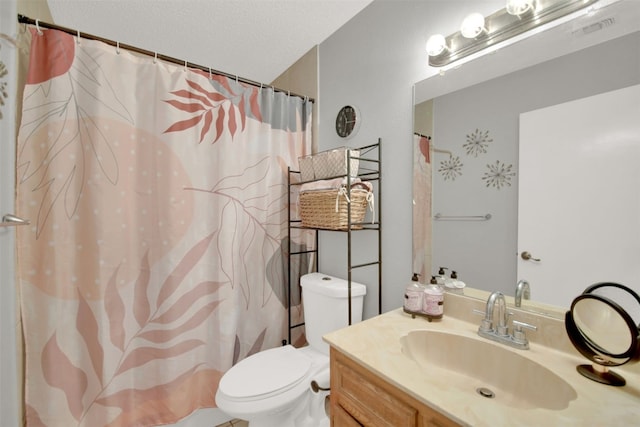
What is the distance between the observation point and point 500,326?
937 mm

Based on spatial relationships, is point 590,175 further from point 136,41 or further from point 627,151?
point 136,41

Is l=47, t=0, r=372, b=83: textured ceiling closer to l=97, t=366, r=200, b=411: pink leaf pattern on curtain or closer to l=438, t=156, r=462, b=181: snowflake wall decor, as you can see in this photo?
l=438, t=156, r=462, b=181: snowflake wall decor

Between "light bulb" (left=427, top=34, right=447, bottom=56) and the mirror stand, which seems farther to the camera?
"light bulb" (left=427, top=34, right=447, bottom=56)

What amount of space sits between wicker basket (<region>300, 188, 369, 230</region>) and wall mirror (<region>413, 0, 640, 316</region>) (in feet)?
0.92

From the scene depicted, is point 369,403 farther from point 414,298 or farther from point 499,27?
point 499,27

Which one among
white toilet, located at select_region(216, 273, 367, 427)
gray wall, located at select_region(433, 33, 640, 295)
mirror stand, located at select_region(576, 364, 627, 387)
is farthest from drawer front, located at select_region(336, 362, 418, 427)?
gray wall, located at select_region(433, 33, 640, 295)

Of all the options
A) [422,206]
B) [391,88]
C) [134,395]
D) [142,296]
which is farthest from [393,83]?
[134,395]

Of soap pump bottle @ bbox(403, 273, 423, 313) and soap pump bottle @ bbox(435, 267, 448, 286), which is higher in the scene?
soap pump bottle @ bbox(435, 267, 448, 286)

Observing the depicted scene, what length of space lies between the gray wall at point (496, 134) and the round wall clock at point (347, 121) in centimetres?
50

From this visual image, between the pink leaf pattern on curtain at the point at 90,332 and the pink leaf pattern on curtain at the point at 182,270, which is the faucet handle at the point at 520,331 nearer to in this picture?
the pink leaf pattern on curtain at the point at 182,270

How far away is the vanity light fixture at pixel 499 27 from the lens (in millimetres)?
865

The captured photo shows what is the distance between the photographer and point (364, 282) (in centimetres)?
156

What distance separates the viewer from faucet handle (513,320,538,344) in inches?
34.9

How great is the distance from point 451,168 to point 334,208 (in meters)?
0.58
